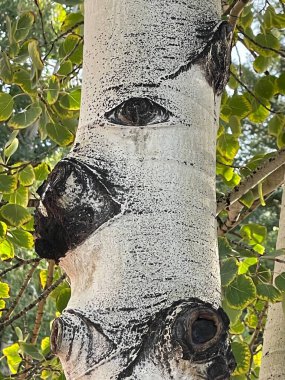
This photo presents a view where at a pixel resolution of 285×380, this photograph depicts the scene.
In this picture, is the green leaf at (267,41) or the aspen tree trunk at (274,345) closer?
the aspen tree trunk at (274,345)

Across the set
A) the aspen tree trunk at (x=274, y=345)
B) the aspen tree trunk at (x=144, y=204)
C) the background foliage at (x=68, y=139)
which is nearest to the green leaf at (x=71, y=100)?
the background foliage at (x=68, y=139)

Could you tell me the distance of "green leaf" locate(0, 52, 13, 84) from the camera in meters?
1.18

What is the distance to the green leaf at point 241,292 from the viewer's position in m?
1.12

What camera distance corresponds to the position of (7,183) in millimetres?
1291

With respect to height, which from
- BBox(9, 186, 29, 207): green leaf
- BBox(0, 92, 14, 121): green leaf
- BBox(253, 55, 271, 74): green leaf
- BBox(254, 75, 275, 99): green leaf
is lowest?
BBox(9, 186, 29, 207): green leaf

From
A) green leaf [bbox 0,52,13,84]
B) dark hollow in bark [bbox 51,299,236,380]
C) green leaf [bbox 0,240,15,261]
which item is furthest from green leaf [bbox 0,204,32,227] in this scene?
dark hollow in bark [bbox 51,299,236,380]

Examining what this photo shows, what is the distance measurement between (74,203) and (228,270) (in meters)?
0.48

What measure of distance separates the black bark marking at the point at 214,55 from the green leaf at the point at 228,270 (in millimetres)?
385

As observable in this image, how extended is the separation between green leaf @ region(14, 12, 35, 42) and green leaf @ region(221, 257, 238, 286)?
1.62 ft

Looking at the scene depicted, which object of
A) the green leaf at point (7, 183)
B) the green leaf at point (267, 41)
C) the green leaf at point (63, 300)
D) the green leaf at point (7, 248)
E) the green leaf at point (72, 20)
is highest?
the green leaf at point (72, 20)

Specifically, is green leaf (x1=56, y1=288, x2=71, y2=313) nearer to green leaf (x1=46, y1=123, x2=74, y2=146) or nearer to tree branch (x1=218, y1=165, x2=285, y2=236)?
green leaf (x1=46, y1=123, x2=74, y2=146)

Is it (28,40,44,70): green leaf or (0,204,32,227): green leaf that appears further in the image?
(0,204,32,227): green leaf

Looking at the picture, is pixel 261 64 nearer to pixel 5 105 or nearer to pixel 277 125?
pixel 277 125

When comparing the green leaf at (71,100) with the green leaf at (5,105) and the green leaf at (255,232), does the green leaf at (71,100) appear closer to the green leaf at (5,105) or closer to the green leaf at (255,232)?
the green leaf at (5,105)
